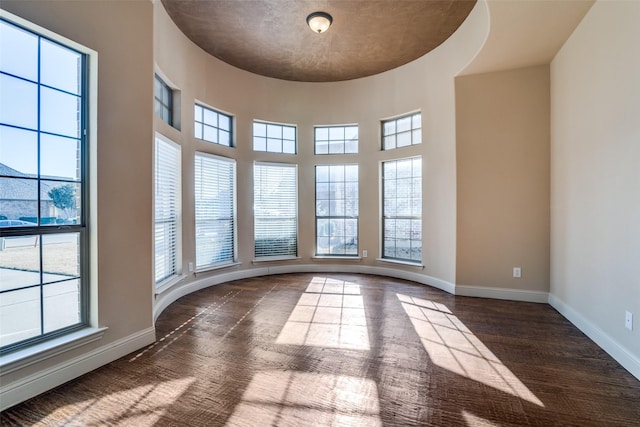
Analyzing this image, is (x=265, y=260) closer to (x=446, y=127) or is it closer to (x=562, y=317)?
(x=446, y=127)

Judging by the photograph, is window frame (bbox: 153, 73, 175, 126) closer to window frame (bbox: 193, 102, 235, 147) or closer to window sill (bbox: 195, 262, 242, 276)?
window frame (bbox: 193, 102, 235, 147)

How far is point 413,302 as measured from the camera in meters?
3.82

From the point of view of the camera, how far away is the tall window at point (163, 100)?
3.42 metres

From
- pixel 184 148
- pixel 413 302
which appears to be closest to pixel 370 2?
pixel 184 148

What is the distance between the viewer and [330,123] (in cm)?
537

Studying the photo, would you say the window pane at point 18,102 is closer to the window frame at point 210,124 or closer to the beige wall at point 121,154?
the beige wall at point 121,154

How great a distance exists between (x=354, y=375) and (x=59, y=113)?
286 cm

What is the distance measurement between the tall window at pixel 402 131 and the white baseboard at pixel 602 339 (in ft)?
9.50

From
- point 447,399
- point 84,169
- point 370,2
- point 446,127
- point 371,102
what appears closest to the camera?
point 447,399

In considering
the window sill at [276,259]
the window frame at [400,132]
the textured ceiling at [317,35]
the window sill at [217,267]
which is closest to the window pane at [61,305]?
the window sill at [217,267]

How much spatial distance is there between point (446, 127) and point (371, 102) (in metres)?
1.53

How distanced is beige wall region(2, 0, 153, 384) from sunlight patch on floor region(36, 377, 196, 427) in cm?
43

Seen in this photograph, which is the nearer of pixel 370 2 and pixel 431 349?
pixel 431 349

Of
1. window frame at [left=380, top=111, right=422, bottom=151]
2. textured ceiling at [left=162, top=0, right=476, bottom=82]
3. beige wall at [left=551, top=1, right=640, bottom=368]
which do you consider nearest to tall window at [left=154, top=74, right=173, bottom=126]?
textured ceiling at [left=162, top=0, right=476, bottom=82]
